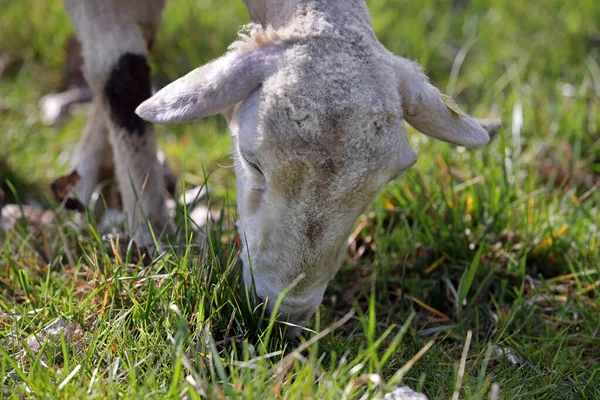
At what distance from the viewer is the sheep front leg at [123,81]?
3.70 m

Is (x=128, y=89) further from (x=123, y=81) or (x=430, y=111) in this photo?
(x=430, y=111)

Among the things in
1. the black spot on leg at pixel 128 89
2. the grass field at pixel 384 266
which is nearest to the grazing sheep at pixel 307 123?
the grass field at pixel 384 266

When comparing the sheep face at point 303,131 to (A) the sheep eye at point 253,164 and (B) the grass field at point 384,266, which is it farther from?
(B) the grass field at point 384,266

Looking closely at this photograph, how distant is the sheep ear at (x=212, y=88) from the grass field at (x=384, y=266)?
23.1 inches

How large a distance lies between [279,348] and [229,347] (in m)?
0.19

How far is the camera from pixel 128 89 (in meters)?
3.70

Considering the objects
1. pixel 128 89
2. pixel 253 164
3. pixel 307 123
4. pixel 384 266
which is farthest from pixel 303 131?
pixel 128 89

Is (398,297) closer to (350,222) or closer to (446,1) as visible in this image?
(350,222)

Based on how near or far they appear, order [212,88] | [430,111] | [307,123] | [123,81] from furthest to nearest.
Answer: [123,81] → [430,111] → [212,88] → [307,123]

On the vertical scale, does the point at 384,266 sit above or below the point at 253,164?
below

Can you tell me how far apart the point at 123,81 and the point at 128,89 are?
0.14ft

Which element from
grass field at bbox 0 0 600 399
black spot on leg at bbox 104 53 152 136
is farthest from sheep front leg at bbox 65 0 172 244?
grass field at bbox 0 0 600 399

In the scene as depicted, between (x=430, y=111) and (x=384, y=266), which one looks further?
(x=384, y=266)

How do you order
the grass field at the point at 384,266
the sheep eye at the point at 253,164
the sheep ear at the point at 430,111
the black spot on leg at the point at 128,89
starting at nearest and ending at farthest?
the grass field at the point at 384,266, the sheep eye at the point at 253,164, the sheep ear at the point at 430,111, the black spot on leg at the point at 128,89
